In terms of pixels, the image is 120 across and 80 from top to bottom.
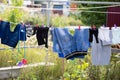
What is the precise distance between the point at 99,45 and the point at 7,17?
3.29 m

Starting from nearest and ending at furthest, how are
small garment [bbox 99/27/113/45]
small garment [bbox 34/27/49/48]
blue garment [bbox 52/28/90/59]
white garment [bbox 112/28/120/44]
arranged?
small garment [bbox 34/27/49/48] → blue garment [bbox 52/28/90/59] → small garment [bbox 99/27/113/45] → white garment [bbox 112/28/120/44]

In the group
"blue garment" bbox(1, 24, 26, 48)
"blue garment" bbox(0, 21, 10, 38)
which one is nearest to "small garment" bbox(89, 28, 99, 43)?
"blue garment" bbox(1, 24, 26, 48)

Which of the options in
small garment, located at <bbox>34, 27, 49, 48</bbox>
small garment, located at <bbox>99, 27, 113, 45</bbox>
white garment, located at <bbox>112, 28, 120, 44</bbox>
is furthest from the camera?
white garment, located at <bbox>112, 28, 120, 44</bbox>

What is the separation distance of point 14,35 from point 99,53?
62.1 inches

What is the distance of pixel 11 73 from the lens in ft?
20.9

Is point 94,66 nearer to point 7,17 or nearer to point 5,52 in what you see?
point 5,52

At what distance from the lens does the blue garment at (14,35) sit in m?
6.34

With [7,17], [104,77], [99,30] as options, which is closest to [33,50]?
[7,17]

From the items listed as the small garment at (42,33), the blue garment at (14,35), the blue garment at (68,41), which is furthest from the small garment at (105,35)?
the blue garment at (14,35)

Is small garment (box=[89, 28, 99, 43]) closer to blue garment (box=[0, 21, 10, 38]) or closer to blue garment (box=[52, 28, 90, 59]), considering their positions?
blue garment (box=[52, 28, 90, 59])

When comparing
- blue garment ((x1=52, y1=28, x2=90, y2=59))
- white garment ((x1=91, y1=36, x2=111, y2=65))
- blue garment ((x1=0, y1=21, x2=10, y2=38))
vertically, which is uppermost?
blue garment ((x1=0, y1=21, x2=10, y2=38))

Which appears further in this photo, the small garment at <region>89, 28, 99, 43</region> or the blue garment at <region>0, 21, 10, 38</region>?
the blue garment at <region>0, 21, 10, 38</region>

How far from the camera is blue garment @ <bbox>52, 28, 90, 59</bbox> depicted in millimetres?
6086

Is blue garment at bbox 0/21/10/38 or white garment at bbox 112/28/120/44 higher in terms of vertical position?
blue garment at bbox 0/21/10/38
